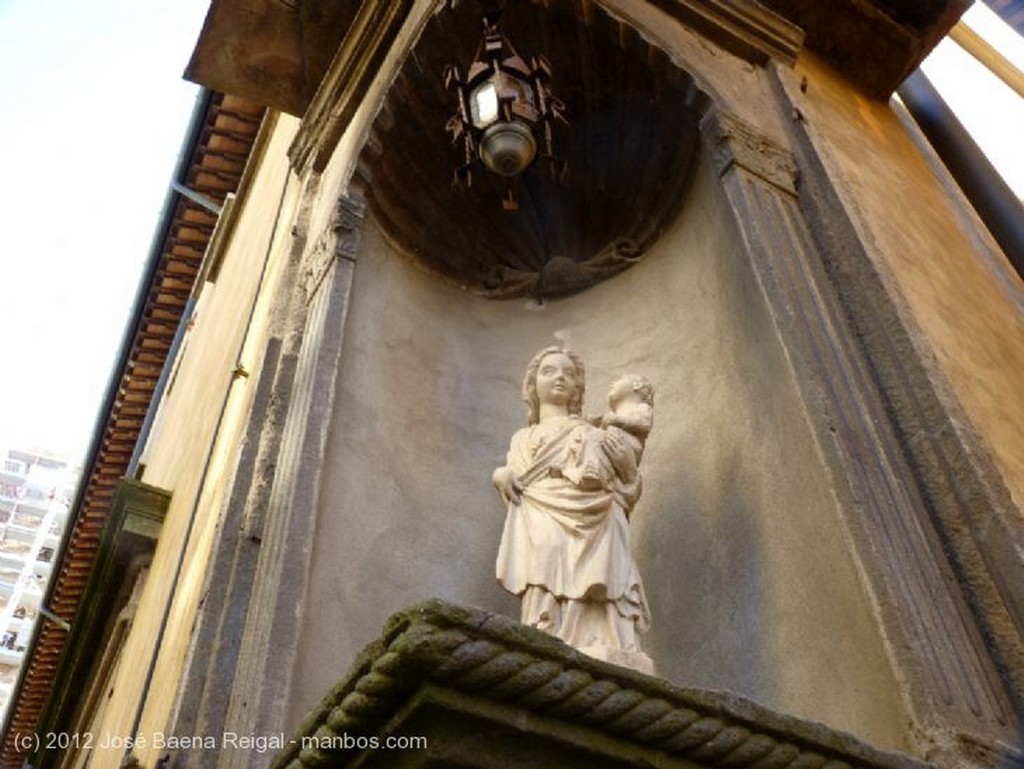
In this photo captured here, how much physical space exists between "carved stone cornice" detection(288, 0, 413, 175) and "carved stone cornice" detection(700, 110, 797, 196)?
1.87m

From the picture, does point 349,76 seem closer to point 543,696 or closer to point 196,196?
point 543,696

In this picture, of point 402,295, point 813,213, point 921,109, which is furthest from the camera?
point 921,109

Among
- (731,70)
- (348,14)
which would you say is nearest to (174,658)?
(731,70)

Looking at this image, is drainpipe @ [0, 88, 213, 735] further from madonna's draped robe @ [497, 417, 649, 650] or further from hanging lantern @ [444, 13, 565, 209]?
madonna's draped robe @ [497, 417, 649, 650]

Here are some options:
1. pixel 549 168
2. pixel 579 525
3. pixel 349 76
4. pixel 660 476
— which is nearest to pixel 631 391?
pixel 579 525

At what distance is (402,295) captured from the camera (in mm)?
5543

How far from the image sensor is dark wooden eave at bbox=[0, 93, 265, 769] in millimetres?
11188

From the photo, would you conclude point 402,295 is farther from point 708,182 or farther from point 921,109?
point 921,109

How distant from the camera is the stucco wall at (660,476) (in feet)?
12.2

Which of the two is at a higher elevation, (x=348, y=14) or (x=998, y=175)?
(x=348, y=14)

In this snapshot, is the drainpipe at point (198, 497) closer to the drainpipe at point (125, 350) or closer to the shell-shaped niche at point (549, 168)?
the shell-shaped niche at point (549, 168)

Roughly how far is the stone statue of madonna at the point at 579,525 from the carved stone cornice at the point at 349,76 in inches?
105

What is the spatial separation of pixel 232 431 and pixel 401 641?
11.8 feet

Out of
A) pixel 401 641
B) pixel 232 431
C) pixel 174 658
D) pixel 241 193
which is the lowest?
pixel 401 641
